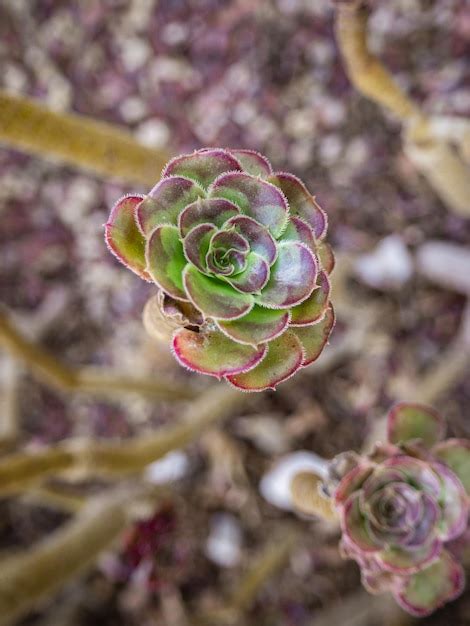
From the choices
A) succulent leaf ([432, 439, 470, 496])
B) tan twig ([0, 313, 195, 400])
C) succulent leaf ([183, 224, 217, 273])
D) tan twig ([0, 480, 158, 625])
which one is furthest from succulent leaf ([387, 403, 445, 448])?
tan twig ([0, 313, 195, 400])

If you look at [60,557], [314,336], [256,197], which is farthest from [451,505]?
[60,557]

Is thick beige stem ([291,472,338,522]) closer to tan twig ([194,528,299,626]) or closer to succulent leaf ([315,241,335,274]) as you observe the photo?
succulent leaf ([315,241,335,274])

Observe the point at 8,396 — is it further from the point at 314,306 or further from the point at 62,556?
the point at 314,306

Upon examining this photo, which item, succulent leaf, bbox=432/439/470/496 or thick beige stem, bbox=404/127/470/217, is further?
thick beige stem, bbox=404/127/470/217

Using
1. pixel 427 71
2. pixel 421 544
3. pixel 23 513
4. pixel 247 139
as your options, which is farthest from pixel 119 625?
pixel 427 71

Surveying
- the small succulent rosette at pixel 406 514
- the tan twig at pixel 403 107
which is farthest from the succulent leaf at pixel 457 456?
the tan twig at pixel 403 107

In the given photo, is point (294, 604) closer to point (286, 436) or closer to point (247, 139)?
point (286, 436)

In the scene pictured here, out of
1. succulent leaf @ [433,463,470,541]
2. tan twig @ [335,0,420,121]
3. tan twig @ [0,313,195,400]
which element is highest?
tan twig @ [335,0,420,121]
